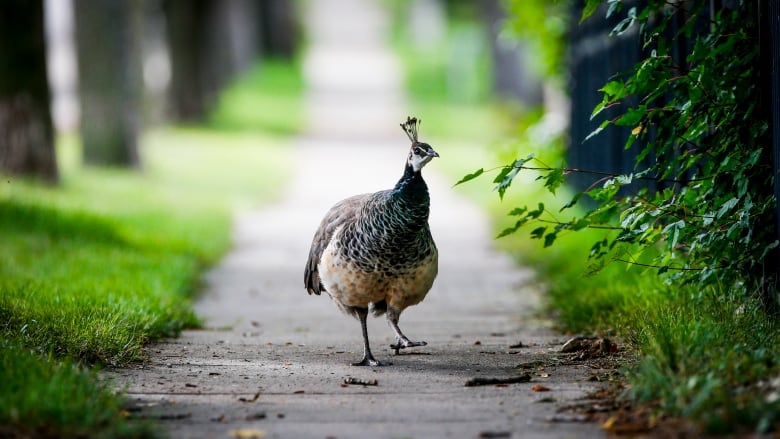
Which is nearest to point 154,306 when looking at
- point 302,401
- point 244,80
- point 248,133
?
point 302,401

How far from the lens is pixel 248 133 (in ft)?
102

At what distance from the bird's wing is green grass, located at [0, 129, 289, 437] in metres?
1.06

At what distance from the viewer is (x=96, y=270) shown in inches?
393

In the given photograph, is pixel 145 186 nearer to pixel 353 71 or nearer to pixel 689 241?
pixel 689 241

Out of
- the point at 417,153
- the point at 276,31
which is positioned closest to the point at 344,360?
the point at 417,153

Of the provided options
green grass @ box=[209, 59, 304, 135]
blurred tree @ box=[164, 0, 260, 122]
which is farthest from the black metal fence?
blurred tree @ box=[164, 0, 260, 122]

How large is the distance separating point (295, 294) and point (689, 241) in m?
4.74

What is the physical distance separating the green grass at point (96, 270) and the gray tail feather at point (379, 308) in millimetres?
1449

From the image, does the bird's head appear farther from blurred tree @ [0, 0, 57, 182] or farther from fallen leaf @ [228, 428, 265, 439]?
blurred tree @ [0, 0, 57, 182]

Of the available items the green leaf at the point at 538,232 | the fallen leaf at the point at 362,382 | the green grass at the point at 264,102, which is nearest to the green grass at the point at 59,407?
the fallen leaf at the point at 362,382

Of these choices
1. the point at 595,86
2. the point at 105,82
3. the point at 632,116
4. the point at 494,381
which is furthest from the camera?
the point at 105,82

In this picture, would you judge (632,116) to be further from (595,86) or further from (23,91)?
(23,91)

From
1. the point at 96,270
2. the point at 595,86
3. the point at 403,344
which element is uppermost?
the point at 595,86

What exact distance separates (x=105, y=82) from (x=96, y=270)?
35.1 feet
